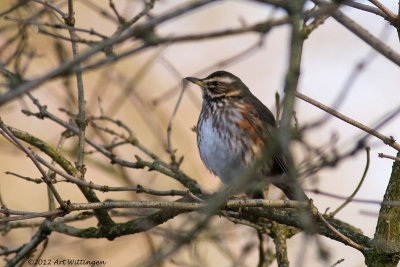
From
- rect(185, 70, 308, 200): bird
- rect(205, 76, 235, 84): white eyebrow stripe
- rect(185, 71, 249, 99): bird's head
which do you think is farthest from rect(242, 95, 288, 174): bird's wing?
rect(205, 76, 235, 84): white eyebrow stripe

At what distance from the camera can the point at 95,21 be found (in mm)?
10453

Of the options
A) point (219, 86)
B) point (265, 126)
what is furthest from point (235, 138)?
point (219, 86)

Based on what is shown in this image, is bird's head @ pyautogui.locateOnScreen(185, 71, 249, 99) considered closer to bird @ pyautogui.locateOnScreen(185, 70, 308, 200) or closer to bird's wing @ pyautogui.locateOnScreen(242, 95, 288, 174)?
bird @ pyautogui.locateOnScreen(185, 70, 308, 200)

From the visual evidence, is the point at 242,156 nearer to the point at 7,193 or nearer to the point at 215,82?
the point at 215,82

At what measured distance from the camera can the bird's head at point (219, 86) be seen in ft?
20.6

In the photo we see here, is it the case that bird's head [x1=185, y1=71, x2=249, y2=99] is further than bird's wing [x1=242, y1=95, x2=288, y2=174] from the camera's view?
Yes

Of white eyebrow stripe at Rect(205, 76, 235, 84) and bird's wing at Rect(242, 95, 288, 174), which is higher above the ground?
white eyebrow stripe at Rect(205, 76, 235, 84)

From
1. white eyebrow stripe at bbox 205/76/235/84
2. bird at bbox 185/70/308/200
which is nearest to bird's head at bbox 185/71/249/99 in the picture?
white eyebrow stripe at bbox 205/76/235/84

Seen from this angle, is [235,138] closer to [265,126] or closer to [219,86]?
[265,126]

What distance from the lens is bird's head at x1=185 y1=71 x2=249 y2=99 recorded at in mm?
6277

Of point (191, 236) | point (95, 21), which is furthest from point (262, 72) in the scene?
point (191, 236)

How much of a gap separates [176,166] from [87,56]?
3181 millimetres

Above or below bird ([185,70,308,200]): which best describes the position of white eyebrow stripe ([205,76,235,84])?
above

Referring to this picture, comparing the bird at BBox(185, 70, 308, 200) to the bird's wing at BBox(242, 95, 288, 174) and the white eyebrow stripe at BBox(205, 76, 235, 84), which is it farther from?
the white eyebrow stripe at BBox(205, 76, 235, 84)
